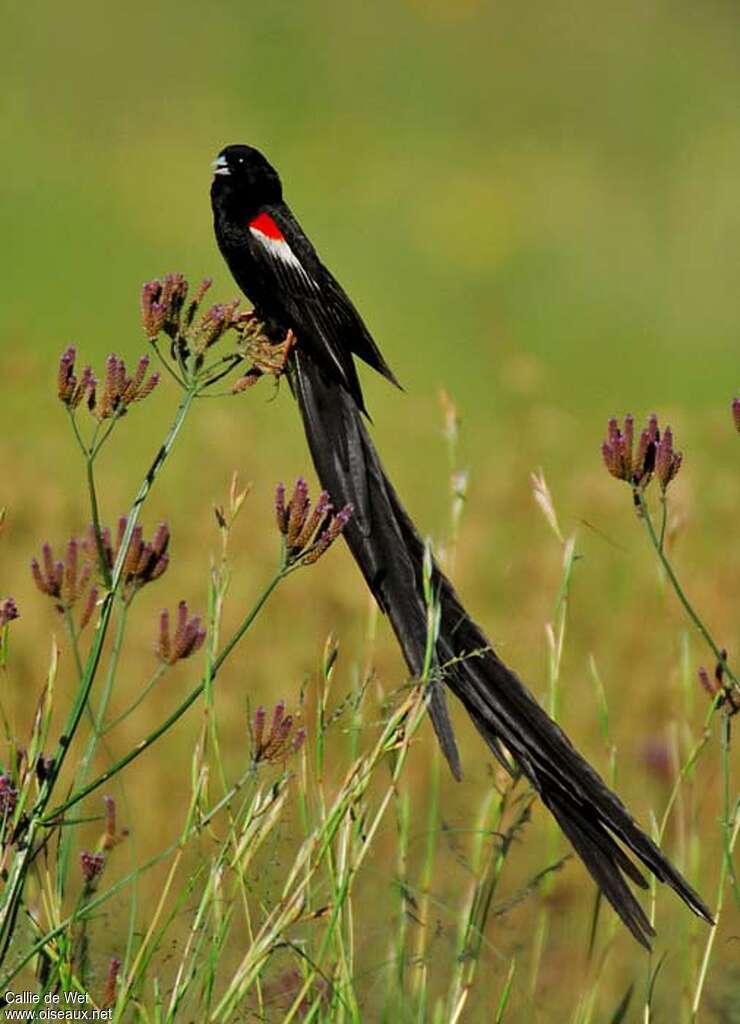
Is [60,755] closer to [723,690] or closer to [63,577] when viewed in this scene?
[63,577]

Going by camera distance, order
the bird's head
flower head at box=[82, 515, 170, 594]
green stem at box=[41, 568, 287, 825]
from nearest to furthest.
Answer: green stem at box=[41, 568, 287, 825] < flower head at box=[82, 515, 170, 594] < the bird's head

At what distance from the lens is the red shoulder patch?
304 cm

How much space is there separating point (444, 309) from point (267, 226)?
6.39 m

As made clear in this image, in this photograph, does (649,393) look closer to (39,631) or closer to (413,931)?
(39,631)

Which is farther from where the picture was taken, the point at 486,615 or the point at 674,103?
the point at 674,103

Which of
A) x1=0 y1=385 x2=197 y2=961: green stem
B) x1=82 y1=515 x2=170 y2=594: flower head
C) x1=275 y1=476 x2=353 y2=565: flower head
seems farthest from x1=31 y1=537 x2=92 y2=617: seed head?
x1=275 y1=476 x2=353 y2=565: flower head

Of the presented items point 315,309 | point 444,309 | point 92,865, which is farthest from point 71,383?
point 444,309

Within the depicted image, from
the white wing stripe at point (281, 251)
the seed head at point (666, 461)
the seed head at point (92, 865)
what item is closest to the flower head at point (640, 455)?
the seed head at point (666, 461)

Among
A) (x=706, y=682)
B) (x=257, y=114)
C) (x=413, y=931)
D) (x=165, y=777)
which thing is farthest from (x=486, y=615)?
(x=257, y=114)

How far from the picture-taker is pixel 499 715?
2.07 meters

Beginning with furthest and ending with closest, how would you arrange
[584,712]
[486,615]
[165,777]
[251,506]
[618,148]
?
[618,148], [251,506], [486,615], [584,712], [165,777]

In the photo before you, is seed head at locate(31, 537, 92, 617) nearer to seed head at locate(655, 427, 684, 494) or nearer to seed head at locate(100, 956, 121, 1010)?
seed head at locate(100, 956, 121, 1010)

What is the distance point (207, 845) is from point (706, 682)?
2.32m

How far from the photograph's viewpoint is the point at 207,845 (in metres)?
Result: 4.19
